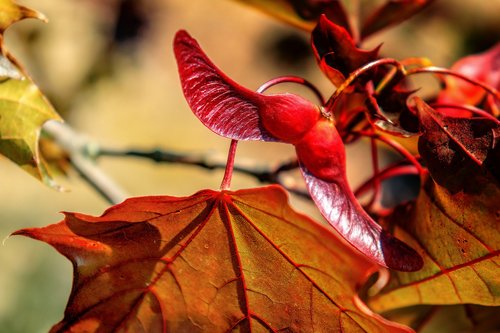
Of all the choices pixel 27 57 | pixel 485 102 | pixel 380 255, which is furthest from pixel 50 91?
pixel 380 255

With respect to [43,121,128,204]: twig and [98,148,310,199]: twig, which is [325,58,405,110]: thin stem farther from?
[43,121,128,204]: twig

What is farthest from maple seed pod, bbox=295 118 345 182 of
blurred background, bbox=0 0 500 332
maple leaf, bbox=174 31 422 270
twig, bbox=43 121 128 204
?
blurred background, bbox=0 0 500 332

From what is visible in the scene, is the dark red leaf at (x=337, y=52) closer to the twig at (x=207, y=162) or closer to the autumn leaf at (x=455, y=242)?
the autumn leaf at (x=455, y=242)

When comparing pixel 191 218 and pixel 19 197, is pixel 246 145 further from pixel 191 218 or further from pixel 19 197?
pixel 191 218

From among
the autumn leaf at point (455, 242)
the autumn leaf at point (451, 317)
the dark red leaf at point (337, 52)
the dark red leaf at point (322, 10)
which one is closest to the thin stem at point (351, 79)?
the dark red leaf at point (337, 52)

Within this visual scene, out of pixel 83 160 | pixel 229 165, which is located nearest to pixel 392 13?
pixel 229 165
